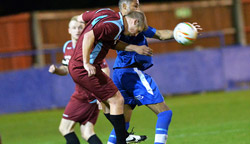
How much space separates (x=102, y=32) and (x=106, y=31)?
5 cm

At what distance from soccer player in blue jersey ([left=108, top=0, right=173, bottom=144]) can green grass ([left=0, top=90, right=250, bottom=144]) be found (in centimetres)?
170

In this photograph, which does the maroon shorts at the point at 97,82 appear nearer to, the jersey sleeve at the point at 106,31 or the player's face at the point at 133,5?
the jersey sleeve at the point at 106,31

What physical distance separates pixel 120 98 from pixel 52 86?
364 inches

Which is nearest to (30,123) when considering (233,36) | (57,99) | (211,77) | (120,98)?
(57,99)

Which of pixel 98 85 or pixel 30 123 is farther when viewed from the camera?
pixel 30 123

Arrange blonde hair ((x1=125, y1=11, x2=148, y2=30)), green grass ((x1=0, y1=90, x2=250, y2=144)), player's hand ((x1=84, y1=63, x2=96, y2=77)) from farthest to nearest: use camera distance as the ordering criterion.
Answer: green grass ((x1=0, y1=90, x2=250, y2=144)) < blonde hair ((x1=125, y1=11, x2=148, y2=30)) < player's hand ((x1=84, y1=63, x2=96, y2=77))

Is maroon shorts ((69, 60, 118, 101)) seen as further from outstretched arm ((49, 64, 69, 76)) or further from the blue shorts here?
→ outstretched arm ((49, 64, 69, 76))

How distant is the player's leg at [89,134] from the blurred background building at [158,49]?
26.6ft

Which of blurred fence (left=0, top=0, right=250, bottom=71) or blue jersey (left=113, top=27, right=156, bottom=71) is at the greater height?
blue jersey (left=113, top=27, right=156, bottom=71)

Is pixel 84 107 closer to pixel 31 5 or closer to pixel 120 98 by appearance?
pixel 120 98

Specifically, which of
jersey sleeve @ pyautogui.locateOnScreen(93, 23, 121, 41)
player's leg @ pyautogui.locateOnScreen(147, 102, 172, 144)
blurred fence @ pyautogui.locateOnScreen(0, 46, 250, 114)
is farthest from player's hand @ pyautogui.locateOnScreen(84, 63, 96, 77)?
blurred fence @ pyautogui.locateOnScreen(0, 46, 250, 114)

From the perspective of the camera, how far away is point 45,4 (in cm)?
2358

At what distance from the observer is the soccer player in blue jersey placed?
21.5 feet

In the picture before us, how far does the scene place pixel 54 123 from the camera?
12594 mm
